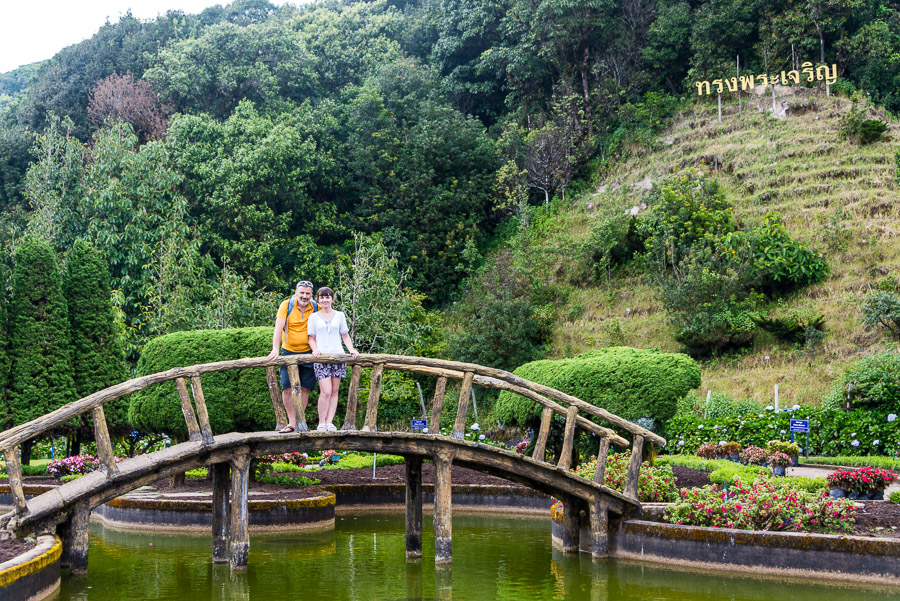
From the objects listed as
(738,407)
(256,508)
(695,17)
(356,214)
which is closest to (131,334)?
(356,214)

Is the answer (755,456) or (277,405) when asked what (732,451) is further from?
(277,405)

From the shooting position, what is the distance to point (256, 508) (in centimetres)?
1503

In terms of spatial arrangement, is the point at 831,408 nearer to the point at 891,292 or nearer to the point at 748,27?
the point at 891,292

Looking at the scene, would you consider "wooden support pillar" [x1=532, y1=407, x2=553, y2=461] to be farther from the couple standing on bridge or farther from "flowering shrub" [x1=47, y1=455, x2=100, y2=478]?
"flowering shrub" [x1=47, y1=455, x2=100, y2=478]

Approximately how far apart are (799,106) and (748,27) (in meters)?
4.21

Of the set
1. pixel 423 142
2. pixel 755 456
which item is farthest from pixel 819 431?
pixel 423 142

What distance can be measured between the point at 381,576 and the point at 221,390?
7.12 metres

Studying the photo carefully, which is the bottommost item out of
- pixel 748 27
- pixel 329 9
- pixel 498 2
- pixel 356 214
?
pixel 356 214

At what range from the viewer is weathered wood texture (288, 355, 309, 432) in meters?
11.9

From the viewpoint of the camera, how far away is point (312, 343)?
1220 cm

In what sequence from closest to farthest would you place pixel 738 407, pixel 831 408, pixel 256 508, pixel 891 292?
pixel 256 508 < pixel 831 408 < pixel 738 407 < pixel 891 292

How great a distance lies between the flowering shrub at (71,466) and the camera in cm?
2030

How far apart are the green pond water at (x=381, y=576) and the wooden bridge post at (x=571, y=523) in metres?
0.26

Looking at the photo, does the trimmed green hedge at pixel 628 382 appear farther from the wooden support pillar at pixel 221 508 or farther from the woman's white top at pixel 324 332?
the wooden support pillar at pixel 221 508
